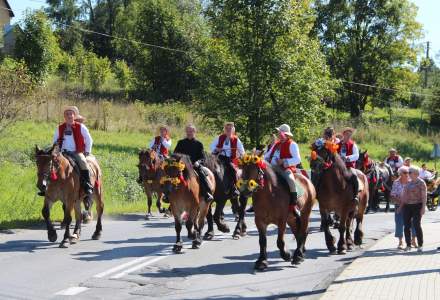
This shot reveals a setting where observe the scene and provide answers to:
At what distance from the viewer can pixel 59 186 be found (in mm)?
13422

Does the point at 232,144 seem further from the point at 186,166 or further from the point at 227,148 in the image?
the point at 186,166

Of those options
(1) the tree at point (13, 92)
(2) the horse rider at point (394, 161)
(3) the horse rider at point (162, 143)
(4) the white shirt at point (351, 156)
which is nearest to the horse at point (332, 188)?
(4) the white shirt at point (351, 156)

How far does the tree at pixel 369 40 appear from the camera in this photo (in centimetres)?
6481

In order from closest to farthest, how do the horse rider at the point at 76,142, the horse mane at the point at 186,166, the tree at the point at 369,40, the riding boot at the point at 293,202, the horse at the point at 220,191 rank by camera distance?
the riding boot at the point at 293,202 → the horse mane at the point at 186,166 → the horse rider at the point at 76,142 → the horse at the point at 220,191 → the tree at the point at 369,40

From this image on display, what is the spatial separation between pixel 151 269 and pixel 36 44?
116 ft

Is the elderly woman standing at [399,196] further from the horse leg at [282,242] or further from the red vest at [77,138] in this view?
the red vest at [77,138]

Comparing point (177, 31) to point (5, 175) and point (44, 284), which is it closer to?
point (5, 175)

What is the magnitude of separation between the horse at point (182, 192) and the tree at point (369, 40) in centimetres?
5302

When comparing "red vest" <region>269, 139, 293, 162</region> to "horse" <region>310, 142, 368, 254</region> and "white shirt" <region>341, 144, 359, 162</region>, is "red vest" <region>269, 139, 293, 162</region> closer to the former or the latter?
"horse" <region>310, 142, 368, 254</region>

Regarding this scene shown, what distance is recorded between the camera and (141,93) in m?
53.5

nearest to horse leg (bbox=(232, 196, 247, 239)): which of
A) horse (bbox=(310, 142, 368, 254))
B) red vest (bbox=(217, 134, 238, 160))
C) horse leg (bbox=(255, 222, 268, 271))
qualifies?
red vest (bbox=(217, 134, 238, 160))

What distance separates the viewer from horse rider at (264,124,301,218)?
38.7 feet

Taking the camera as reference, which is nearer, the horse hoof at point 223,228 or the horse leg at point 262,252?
the horse leg at point 262,252

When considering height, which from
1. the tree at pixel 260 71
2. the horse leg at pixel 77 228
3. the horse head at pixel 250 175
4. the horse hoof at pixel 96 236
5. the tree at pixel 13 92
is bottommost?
the horse hoof at pixel 96 236
